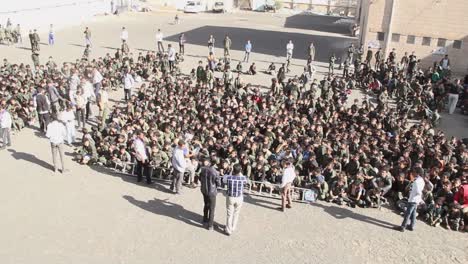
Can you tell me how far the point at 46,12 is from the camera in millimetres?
37781

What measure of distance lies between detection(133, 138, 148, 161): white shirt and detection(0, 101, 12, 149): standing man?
4.12 meters

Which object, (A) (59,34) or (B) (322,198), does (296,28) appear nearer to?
(A) (59,34)

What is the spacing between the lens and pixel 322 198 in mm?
11234

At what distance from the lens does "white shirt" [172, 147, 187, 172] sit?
421 inches

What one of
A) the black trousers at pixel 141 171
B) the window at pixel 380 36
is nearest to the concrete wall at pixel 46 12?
the window at pixel 380 36

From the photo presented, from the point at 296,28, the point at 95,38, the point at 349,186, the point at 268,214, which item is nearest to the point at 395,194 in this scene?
the point at 349,186

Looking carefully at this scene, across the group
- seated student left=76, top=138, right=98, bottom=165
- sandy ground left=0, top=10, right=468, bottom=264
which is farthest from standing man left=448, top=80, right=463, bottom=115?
seated student left=76, top=138, right=98, bottom=165

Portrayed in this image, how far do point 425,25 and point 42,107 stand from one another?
814 inches

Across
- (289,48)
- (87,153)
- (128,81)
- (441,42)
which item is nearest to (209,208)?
(87,153)

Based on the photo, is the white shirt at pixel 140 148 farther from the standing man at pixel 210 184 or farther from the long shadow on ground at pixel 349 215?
the long shadow on ground at pixel 349 215

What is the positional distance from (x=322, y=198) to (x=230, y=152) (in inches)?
103

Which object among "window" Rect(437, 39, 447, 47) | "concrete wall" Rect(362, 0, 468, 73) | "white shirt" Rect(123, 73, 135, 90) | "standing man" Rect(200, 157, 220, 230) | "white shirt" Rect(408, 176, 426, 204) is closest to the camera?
"standing man" Rect(200, 157, 220, 230)

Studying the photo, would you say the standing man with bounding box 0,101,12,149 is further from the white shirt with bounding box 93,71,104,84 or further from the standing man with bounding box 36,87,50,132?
the white shirt with bounding box 93,71,104,84

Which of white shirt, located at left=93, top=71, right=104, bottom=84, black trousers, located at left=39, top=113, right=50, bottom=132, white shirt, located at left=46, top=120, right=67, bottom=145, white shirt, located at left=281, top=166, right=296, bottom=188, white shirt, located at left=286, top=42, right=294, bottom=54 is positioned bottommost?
black trousers, located at left=39, top=113, right=50, bottom=132
